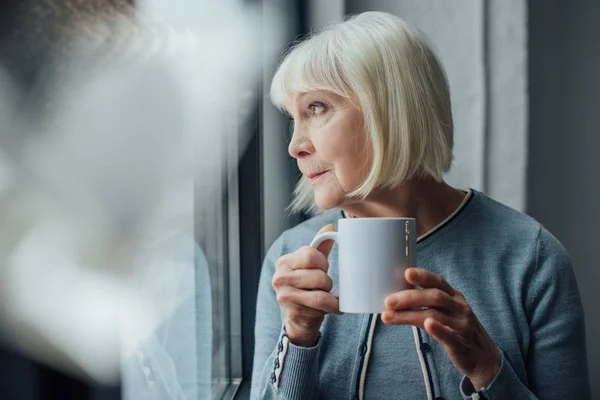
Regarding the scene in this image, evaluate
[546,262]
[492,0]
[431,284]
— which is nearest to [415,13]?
[492,0]

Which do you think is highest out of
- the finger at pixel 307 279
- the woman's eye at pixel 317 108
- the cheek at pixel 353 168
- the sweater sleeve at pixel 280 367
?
the woman's eye at pixel 317 108

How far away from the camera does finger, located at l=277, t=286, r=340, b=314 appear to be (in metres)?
0.71

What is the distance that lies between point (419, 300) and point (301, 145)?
0.34 meters

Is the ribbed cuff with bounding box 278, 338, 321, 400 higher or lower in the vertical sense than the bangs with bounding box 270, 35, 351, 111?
lower

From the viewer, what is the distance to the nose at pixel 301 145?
896 mm

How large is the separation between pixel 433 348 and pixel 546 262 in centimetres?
23

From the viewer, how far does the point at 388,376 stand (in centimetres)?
92

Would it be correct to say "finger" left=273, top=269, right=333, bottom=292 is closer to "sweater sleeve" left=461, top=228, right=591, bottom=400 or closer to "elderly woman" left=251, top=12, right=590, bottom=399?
"elderly woman" left=251, top=12, right=590, bottom=399

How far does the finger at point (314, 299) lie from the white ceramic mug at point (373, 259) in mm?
44

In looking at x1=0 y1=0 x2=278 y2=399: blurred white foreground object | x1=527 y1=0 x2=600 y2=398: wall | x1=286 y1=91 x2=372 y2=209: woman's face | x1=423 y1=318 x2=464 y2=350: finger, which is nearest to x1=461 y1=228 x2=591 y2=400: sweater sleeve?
x1=423 y1=318 x2=464 y2=350: finger

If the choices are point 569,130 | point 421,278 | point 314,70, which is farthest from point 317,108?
point 569,130

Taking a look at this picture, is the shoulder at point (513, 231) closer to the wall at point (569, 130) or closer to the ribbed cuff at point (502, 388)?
the ribbed cuff at point (502, 388)

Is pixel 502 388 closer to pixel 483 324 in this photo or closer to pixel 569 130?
pixel 483 324

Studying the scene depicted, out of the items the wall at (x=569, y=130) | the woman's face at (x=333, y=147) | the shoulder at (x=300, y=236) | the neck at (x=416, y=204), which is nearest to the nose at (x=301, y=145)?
the woman's face at (x=333, y=147)
